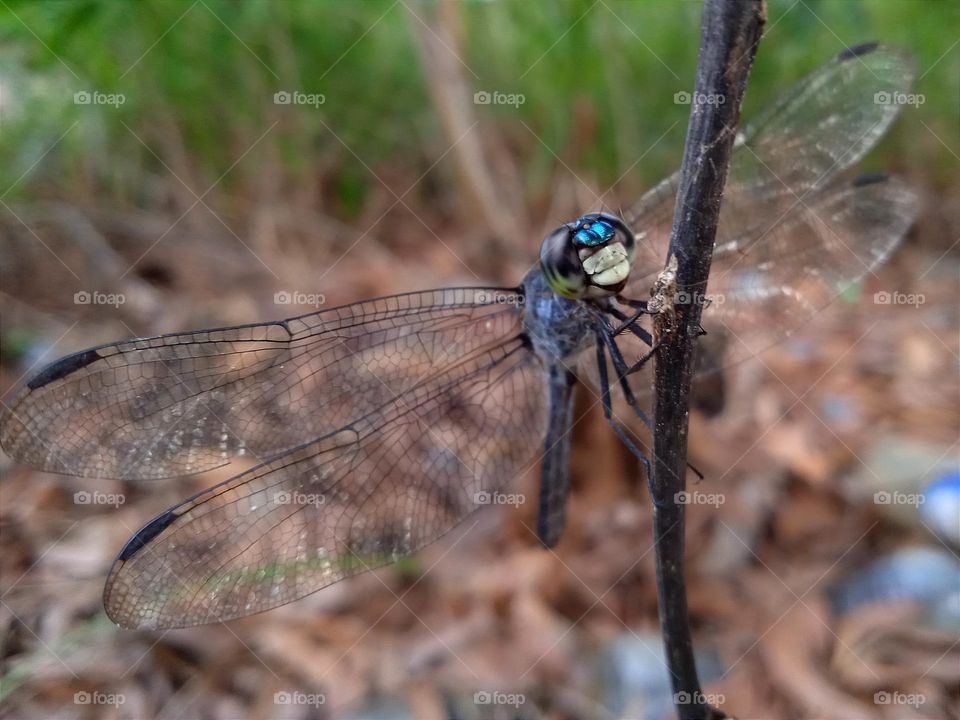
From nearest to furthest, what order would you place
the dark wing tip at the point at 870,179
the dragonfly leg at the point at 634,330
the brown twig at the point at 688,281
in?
the brown twig at the point at 688,281 → the dragonfly leg at the point at 634,330 → the dark wing tip at the point at 870,179

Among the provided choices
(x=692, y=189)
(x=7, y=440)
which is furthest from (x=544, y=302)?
(x=7, y=440)

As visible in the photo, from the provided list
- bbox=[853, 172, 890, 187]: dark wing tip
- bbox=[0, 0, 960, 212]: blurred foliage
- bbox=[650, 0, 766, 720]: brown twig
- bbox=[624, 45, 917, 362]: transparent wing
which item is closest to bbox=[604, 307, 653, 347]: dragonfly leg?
bbox=[650, 0, 766, 720]: brown twig

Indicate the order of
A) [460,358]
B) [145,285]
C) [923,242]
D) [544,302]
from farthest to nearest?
[923,242]
[145,285]
[460,358]
[544,302]

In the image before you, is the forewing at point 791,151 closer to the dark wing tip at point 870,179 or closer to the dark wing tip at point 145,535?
the dark wing tip at point 870,179

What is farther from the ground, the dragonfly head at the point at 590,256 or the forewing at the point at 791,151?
the forewing at the point at 791,151

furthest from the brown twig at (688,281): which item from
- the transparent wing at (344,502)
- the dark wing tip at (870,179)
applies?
the dark wing tip at (870,179)

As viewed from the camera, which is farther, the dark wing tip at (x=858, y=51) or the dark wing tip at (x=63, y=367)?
the dark wing tip at (x=858, y=51)

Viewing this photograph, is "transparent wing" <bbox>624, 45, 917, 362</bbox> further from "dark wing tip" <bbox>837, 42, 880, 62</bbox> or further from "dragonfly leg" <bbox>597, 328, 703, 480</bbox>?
"dragonfly leg" <bbox>597, 328, 703, 480</bbox>

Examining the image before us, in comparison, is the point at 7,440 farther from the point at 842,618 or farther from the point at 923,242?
the point at 923,242
